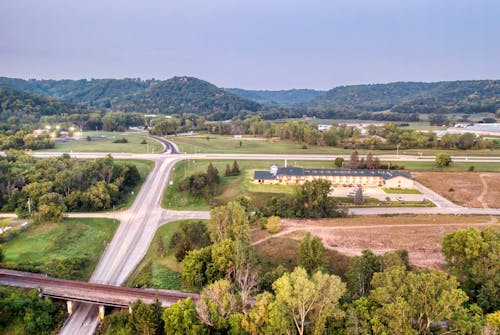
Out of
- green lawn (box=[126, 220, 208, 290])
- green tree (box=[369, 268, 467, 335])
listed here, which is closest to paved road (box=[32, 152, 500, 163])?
green lawn (box=[126, 220, 208, 290])

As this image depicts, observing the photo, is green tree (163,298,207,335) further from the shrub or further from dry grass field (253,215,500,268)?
the shrub

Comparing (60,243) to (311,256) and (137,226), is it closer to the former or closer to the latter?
(137,226)

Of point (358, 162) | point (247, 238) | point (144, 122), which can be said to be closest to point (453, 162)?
point (358, 162)

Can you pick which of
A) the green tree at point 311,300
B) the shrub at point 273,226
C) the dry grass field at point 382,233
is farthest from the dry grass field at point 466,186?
the green tree at point 311,300

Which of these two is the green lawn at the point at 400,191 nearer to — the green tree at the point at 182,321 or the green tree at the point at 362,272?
the green tree at the point at 362,272

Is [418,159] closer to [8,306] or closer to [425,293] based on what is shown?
[425,293]

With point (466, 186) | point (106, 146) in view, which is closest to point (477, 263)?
point (466, 186)

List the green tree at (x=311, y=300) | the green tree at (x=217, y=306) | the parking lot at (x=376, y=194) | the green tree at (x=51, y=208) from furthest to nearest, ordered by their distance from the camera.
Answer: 1. the parking lot at (x=376, y=194)
2. the green tree at (x=51, y=208)
3. the green tree at (x=217, y=306)
4. the green tree at (x=311, y=300)
